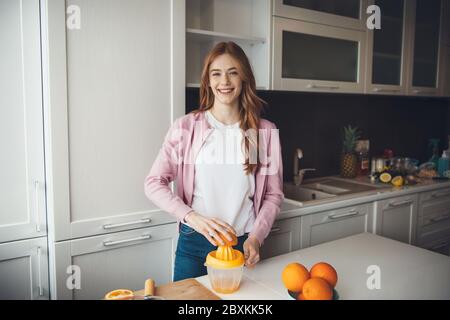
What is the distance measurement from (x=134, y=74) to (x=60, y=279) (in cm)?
85

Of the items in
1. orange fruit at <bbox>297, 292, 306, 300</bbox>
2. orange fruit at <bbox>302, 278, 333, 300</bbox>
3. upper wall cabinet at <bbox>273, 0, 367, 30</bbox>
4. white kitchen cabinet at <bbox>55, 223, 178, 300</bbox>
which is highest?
upper wall cabinet at <bbox>273, 0, 367, 30</bbox>

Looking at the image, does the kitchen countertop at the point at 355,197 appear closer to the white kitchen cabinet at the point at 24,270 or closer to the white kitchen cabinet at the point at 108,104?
the white kitchen cabinet at the point at 108,104

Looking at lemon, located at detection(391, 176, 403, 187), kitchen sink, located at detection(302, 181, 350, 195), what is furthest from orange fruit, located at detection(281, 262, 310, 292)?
lemon, located at detection(391, 176, 403, 187)

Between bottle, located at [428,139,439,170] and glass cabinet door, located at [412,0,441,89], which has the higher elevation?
glass cabinet door, located at [412,0,441,89]

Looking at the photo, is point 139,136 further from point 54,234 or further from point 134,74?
point 54,234

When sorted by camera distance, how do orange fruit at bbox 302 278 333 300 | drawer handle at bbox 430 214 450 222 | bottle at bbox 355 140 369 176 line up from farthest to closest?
bottle at bbox 355 140 369 176, drawer handle at bbox 430 214 450 222, orange fruit at bbox 302 278 333 300

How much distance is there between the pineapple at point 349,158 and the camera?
2.93 metres

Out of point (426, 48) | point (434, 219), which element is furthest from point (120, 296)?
point (426, 48)

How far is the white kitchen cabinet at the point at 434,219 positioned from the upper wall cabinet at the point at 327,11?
1208mm

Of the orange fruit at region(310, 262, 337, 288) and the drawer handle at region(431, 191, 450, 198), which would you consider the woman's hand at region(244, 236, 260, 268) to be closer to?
the orange fruit at region(310, 262, 337, 288)

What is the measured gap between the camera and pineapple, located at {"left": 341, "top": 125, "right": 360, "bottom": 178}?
2.93 metres

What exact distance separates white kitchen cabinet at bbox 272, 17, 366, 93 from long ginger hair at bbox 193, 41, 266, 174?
697 mm
